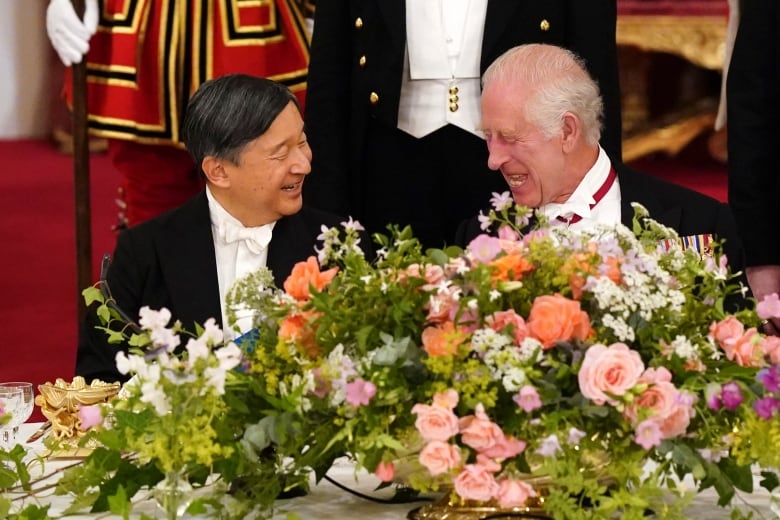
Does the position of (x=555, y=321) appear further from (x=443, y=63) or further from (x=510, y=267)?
(x=443, y=63)

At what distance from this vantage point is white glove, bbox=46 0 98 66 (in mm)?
3973

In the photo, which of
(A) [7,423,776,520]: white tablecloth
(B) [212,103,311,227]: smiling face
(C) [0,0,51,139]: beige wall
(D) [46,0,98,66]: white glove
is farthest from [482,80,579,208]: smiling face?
(C) [0,0,51,139]: beige wall

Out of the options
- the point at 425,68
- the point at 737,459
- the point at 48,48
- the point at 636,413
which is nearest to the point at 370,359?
the point at 636,413

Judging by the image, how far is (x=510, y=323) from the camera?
→ 5.35ft

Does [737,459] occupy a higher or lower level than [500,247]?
lower

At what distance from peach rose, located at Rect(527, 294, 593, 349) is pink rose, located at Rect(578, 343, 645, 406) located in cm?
4

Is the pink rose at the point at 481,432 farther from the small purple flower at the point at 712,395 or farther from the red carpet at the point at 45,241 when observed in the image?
the red carpet at the point at 45,241

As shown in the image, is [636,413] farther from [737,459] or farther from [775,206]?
[775,206]

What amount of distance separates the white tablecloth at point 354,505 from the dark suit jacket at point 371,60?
4.47 ft

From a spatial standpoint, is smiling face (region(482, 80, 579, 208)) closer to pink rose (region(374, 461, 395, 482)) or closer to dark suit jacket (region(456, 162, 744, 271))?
dark suit jacket (region(456, 162, 744, 271))

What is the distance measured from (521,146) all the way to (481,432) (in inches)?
47.9

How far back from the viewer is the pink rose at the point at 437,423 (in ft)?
5.21

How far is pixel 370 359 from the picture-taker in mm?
1655

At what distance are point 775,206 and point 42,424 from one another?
1525mm
